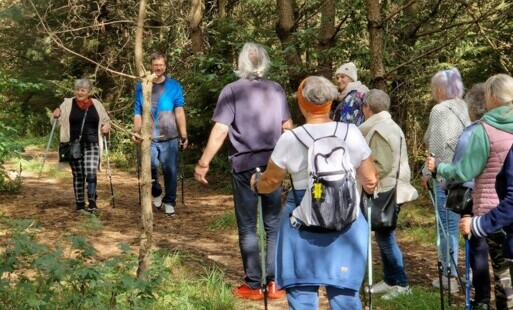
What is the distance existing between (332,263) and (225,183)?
24.6ft

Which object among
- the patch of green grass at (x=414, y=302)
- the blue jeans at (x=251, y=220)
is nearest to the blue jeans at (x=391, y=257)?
the patch of green grass at (x=414, y=302)

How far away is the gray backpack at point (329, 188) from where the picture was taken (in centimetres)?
337

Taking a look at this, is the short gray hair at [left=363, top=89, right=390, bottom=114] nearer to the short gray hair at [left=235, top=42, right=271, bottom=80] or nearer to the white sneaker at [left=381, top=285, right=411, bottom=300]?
the short gray hair at [left=235, top=42, right=271, bottom=80]

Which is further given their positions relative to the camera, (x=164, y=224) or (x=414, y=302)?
(x=164, y=224)

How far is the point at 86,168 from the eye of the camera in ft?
27.2

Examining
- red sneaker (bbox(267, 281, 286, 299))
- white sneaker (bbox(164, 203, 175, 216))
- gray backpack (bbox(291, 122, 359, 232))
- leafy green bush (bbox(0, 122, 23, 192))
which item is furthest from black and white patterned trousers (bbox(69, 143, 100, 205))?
gray backpack (bbox(291, 122, 359, 232))

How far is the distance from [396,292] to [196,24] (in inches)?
375

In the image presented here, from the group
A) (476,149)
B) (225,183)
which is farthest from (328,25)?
(476,149)

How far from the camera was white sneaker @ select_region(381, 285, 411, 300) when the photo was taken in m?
5.15

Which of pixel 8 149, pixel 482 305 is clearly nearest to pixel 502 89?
pixel 482 305

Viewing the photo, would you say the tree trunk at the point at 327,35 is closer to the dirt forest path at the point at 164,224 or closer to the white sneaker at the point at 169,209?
the dirt forest path at the point at 164,224

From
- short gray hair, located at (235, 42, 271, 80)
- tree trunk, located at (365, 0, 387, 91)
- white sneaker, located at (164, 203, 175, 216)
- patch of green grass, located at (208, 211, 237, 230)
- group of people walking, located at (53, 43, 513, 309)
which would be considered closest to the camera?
group of people walking, located at (53, 43, 513, 309)

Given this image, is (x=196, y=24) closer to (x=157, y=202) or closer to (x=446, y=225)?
(x=157, y=202)

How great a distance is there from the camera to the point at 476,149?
3809 mm
